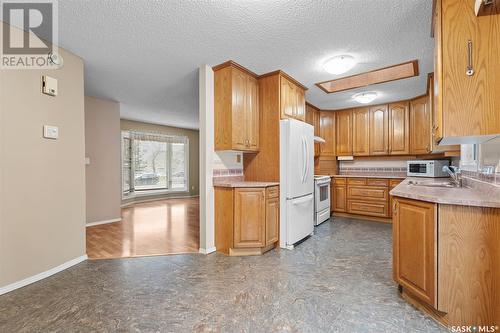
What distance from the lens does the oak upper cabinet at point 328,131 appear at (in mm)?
5383

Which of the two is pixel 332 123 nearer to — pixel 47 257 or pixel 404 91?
pixel 404 91

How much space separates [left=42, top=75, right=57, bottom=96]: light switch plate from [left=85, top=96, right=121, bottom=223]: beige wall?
2.04 metres

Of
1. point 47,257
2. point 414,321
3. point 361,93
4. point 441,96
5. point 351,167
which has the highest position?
point 361,93

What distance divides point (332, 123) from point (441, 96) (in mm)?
3827

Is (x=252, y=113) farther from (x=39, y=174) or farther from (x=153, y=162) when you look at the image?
(x=153, y=162)

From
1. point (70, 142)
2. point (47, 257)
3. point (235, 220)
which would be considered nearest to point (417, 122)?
point (235, 220)

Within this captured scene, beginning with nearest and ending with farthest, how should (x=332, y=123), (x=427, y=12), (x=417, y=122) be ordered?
(x=427, y=12), (x=417, y=122), (x=332, y=123)

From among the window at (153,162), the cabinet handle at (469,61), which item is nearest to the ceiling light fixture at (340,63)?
the cabinet handle at (469,61)

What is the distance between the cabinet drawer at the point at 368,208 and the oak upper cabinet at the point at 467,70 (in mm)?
3216

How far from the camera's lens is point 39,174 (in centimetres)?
232

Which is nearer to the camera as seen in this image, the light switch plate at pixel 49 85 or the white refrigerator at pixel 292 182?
the light switch plate at pixel 49 85

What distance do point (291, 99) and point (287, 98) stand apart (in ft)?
0.42

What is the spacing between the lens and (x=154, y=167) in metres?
7.12

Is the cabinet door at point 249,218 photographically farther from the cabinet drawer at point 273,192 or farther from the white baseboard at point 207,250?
the white baseboard at point 207,250
